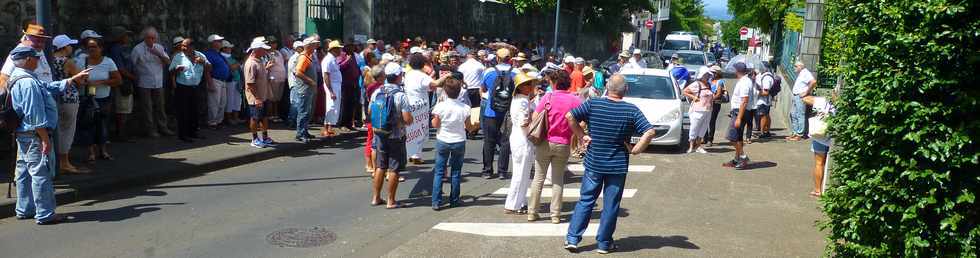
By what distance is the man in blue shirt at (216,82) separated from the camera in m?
12.8

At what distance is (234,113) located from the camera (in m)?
13.7

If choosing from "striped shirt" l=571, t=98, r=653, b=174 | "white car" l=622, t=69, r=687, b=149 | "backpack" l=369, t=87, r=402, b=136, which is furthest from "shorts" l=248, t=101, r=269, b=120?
"striped shirt" l=571, t=98, r=653, b=174

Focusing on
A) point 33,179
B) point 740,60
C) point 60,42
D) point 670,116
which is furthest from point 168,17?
point 740,60

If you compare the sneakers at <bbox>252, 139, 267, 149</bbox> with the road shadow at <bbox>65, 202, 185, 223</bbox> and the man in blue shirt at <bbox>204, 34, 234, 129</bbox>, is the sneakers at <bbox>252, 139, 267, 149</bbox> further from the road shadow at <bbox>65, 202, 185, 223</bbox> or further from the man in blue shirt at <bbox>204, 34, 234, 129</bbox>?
the road shadow at <bbox>65, 202, 185, 223</bbox>

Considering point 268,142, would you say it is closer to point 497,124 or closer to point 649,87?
point 497,124

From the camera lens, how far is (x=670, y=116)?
13.3 m

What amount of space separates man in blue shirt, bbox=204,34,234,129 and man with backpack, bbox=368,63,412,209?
5.34 m

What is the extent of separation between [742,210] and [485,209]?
278cm

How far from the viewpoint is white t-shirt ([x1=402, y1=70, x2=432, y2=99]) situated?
966cm

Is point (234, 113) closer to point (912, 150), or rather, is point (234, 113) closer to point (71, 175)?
point (71, 175)

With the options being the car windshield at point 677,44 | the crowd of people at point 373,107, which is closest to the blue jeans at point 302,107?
the crowd of people at point 373,107

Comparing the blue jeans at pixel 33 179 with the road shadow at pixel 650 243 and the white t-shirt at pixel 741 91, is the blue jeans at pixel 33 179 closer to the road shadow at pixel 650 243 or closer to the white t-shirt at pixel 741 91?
the road shadow at pixel 650 243

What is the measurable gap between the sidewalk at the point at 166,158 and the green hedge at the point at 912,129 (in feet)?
23.7

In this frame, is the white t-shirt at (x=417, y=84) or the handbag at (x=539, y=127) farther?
the white t-shirt at (x=417, y=84)
